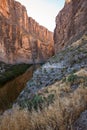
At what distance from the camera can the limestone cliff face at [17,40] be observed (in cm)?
10950

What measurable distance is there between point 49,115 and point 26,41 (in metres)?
126

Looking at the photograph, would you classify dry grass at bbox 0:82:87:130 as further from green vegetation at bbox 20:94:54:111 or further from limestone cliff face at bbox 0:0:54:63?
limestone cliff face at bbox 0:0:54:63

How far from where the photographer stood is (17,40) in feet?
390

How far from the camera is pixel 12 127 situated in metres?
5.76

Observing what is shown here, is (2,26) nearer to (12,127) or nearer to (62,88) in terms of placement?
(62,88)

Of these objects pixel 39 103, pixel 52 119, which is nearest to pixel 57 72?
pixel 39 103

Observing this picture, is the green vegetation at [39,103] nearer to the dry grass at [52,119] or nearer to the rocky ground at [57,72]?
the dry grass at [52,119]

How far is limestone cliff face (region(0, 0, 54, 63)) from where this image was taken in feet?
359

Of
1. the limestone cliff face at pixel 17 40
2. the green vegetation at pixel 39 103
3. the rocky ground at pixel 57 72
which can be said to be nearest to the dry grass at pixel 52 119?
the green vegetation at pixel 39 103

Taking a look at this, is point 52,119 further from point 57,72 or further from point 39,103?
point 57,72

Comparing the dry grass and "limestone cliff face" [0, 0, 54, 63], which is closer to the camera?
the dry grass

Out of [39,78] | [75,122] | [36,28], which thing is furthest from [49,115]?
[36,28]

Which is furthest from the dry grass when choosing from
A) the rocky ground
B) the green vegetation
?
the rocky ground

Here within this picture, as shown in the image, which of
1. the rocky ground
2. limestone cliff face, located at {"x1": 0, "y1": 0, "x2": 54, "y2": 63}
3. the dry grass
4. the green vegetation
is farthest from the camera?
limestone cliff face, located at {"x1": 0, "y1": 0, "x2": 54, "y2": 63}
